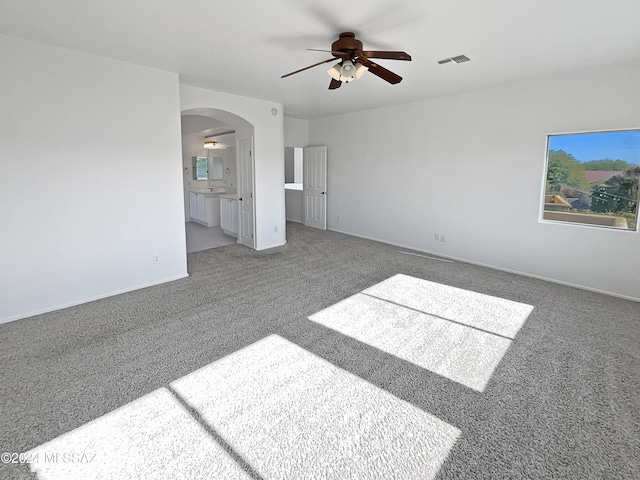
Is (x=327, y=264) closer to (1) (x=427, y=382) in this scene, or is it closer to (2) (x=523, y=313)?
(2) (x=523, y=313)

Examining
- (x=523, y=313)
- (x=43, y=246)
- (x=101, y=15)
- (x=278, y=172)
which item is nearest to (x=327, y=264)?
(x=278, y=172)

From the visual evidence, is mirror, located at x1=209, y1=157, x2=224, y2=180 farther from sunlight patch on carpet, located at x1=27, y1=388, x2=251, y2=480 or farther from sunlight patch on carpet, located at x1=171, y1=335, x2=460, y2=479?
sunlight patch on carpet, located at x1=27, y1=388, x2=251, y2=480

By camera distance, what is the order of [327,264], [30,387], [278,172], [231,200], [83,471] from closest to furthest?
1. [83,471]
2. [30,387]
3. [327,264]
4. [278,172]
5. [231,200]

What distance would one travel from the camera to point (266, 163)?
607 cm

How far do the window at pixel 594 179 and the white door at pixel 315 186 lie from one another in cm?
448

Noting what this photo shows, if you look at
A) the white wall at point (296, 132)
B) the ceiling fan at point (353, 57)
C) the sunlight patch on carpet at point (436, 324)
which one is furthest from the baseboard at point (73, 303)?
the white wall at point (296, 132)

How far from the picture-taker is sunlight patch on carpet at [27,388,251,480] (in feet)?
5.47

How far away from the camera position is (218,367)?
256 cm

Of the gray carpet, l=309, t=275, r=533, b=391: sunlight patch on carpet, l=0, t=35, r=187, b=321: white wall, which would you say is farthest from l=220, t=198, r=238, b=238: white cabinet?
l=309, t=275, r=533, b=391: sunlight patch on carpet

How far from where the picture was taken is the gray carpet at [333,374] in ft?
5.89

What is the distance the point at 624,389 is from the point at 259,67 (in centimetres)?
455

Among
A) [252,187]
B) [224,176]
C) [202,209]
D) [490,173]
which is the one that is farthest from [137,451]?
[224,176]

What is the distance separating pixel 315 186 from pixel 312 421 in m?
6.50

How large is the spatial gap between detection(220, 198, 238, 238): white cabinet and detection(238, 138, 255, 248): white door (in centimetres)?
65
